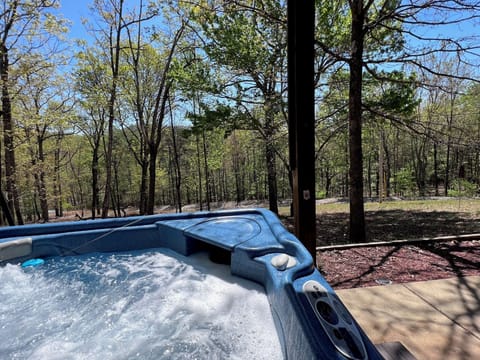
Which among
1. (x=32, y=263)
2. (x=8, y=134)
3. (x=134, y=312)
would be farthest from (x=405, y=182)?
(x=8, y=134)

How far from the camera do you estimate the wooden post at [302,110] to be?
5.96ft

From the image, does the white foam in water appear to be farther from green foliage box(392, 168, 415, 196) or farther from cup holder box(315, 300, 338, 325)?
green foliage box(392, 168, 415, 196)

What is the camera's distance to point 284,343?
4.00ft

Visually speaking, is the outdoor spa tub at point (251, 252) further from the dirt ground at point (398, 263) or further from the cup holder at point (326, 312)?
the dirt ground at point (398, 263)

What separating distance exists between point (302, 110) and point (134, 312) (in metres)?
1.83

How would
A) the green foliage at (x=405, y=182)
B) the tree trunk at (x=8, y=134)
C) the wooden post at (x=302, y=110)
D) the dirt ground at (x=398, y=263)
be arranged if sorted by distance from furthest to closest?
the green foliage at (x=405, y=182) → the tree trunk at (x=8, y=134) → the dirt ground at (x=398, y=263) → the wooden post at (x=302, y=110)

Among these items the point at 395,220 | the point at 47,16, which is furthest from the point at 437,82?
the point at 47,16

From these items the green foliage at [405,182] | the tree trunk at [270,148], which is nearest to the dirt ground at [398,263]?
the tree trunk at [270,148]

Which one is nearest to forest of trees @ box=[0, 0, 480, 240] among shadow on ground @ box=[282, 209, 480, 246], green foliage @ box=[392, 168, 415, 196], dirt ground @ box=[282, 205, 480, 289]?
shadow on ground @ box=[282, 209, 480, 246]

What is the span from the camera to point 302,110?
1934 millimetres

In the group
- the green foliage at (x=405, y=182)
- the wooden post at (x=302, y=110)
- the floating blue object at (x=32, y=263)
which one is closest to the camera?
the wooden post at (x=302, y=110)

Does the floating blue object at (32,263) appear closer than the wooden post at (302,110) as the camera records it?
No

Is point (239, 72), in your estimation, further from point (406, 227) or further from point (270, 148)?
point (406, 227)

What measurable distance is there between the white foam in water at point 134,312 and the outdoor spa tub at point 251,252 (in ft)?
0.43
